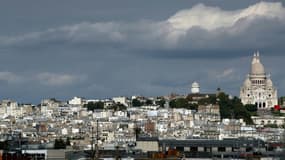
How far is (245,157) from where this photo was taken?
10069 centimetres

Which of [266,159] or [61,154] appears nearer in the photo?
[266,159]

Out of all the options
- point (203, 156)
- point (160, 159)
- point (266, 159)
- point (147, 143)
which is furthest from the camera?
point (147, 143)

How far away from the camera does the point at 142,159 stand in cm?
9344

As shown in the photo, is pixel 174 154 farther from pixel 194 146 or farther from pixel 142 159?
pixel 194 146

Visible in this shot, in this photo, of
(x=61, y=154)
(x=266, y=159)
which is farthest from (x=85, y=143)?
(x=266, y=159)

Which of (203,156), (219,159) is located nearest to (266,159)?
(219,159)

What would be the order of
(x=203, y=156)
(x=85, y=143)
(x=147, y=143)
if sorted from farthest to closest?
(x=85, y=143), (x=147, y=143), (x=203, y=156)

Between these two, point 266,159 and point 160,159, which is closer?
point 160,159

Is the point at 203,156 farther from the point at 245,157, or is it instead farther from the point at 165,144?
the point at 165,144

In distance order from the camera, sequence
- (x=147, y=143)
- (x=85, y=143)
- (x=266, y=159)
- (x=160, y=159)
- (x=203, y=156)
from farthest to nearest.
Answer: (x=85, y=143) → (x=147, y=143) → (x=203, y=156) → (x=266, y=159) → (x=160, y=159)

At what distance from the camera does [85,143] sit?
183 m

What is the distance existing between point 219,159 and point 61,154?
540 inches

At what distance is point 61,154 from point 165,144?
83.1 ft

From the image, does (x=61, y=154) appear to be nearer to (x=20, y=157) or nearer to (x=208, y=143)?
(x=20, y=157)
